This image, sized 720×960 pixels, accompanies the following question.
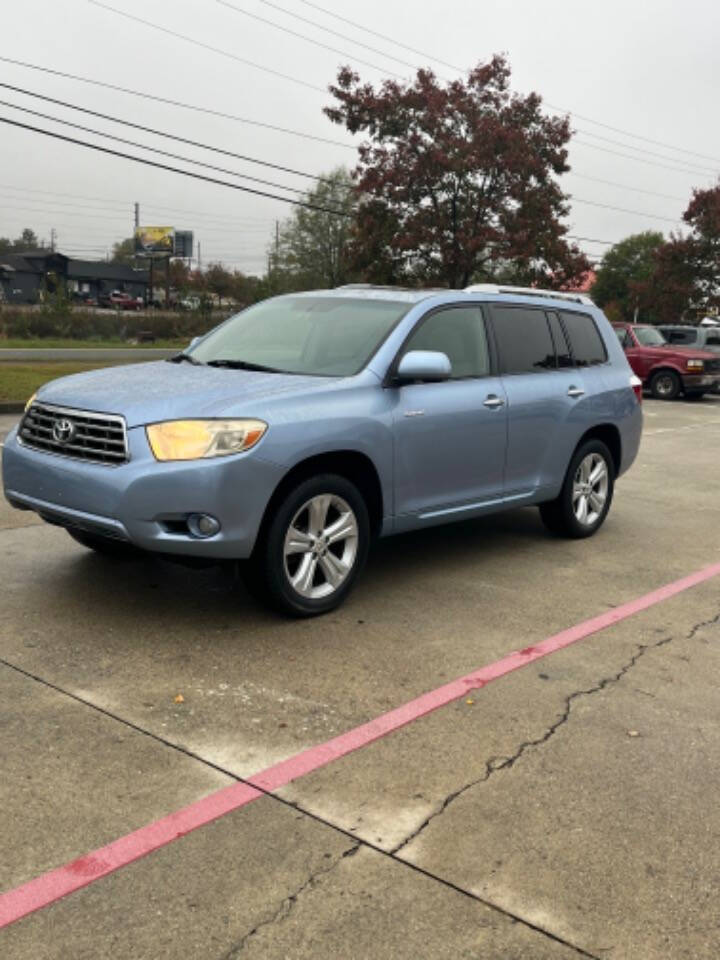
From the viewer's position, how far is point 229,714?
12.0 ft

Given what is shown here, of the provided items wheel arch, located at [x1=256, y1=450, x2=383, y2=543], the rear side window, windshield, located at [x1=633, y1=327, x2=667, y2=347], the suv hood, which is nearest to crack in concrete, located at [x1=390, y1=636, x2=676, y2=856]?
wheel arch, located at [x1=256, y1=450, x2=383, y2=543]

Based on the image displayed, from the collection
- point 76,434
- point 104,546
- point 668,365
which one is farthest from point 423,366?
point 668,365

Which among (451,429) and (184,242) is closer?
(451,429)

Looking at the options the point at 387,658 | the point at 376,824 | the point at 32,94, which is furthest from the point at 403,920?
the point at 32,94

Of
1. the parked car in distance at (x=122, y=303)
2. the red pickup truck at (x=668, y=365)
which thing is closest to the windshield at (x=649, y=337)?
the red pickup truck at (x=668, y=365)

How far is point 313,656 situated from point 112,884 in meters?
1.83

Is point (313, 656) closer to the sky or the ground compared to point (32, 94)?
closer to the ground

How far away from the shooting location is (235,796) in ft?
9.97

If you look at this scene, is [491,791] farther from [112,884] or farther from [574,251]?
[574,251]

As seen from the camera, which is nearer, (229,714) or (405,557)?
(229,714)

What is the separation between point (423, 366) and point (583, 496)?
2.41m

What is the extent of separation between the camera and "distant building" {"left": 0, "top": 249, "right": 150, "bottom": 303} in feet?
293

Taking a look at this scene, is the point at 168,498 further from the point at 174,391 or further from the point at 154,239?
the point at 154,239

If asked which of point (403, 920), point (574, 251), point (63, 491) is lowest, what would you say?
point (403, 920)
